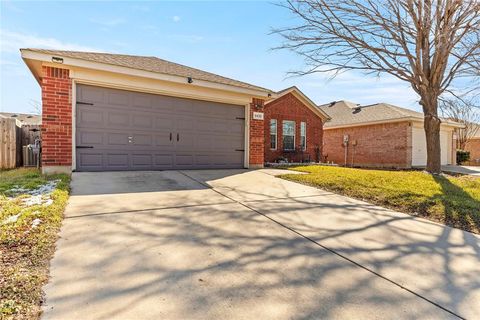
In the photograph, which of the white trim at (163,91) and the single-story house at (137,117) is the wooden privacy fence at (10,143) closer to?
the single-story house at (137,117)

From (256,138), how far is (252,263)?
272 inches

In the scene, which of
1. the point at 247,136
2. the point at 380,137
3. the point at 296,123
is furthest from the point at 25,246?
the point at 380,137

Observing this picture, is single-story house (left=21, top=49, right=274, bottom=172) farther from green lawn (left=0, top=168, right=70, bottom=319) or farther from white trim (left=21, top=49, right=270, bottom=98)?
green lawn (left=0, top=168, right=70, bottom=319)

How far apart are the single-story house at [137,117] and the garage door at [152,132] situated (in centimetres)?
2

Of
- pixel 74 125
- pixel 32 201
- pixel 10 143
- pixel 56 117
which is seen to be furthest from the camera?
pixel 10 143

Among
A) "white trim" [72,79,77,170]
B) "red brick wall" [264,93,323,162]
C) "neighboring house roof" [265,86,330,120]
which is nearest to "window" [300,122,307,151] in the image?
"red brick wall" [264,93,323,162]

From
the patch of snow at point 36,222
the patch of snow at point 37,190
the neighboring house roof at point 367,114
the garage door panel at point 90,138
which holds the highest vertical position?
the neighboring house roof at point 367,114

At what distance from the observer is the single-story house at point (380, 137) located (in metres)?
14.9

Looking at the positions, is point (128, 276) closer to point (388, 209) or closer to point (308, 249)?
point (308, 249)

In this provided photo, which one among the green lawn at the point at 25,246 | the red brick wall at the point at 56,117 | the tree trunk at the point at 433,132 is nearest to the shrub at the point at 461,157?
the tree trunk at the point at 433,132

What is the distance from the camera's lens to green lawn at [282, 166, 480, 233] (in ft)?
14.3

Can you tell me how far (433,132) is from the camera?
887cm

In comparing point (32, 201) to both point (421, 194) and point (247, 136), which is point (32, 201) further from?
point (421, 194)

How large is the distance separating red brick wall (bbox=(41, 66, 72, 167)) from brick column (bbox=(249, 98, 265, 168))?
16.9ft
